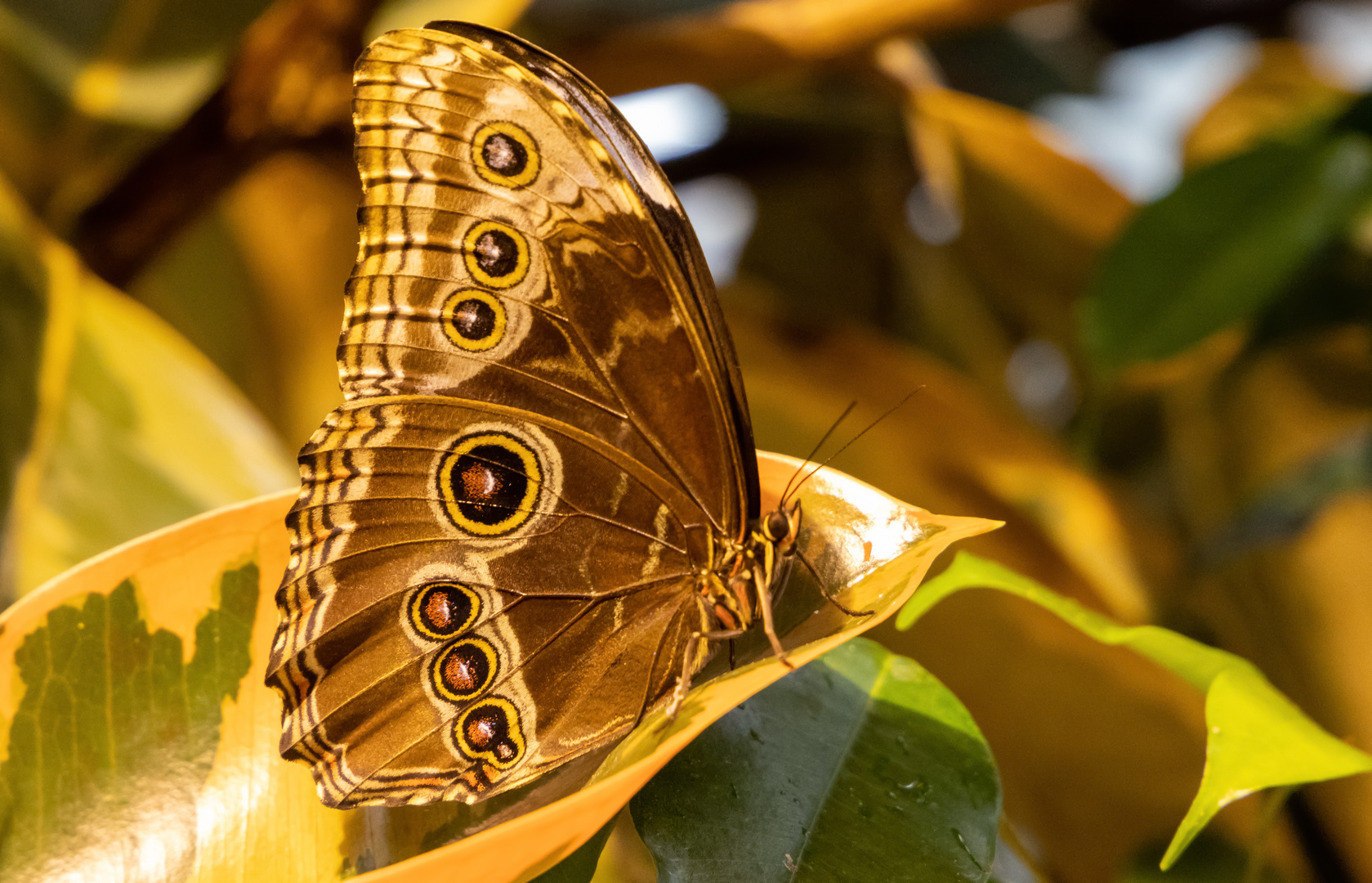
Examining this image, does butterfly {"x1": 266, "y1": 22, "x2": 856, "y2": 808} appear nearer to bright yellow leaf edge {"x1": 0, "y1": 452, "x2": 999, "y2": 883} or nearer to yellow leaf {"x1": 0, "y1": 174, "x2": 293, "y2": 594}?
bright yellow leaf edge {"x1": 0, "y1": 452, "x2": 999, "y2": 883}

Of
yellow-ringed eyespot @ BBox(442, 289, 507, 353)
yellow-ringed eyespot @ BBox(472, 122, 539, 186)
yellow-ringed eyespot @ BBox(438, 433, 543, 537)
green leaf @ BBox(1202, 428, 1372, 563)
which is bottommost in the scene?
green leaf @ BBox(1202, 428, 1372, 563)

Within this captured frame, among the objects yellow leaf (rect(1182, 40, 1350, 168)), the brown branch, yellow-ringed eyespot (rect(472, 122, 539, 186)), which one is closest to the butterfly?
yellow-ringed eyespot (rect(472, 122, 539, 186))

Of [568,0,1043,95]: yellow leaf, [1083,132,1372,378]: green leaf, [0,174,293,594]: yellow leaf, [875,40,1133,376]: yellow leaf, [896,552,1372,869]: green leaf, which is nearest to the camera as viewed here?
[896,552,1372,869]: green leaf

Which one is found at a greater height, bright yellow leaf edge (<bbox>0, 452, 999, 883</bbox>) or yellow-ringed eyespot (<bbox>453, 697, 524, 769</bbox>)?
bright yellow leaf edge (<bbox>0, 452, 999, 883</bbox>)

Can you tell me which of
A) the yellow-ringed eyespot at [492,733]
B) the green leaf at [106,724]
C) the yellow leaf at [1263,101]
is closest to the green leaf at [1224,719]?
the yellow-ringed eyespot at [492,733]

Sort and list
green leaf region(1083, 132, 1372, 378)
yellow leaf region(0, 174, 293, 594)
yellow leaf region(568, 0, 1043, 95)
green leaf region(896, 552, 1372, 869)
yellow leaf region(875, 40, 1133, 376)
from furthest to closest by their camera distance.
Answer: yellow leaf region(875, 40, 1133, 376) → yellow leaf region(568, 0, 1043, 95) → green leaf region(1083, 132, 1372, 378) → yellow leaf region(0, 174, 293, 594) → green leaf region(896, 552, 1372, 869)

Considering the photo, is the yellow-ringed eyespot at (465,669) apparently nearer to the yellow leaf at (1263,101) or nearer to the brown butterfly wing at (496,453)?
the brown butterfly wing at (496,453)

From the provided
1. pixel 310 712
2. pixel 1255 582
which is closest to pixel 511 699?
pixel 310 712

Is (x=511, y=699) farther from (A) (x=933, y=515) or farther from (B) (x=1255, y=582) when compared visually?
(B) (x=1255, y=582)
